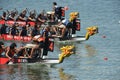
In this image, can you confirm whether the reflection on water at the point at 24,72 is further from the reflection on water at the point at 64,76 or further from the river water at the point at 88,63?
the reflection on water at the point at 64,76

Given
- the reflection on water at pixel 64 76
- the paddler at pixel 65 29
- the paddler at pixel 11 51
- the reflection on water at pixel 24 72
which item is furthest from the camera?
the paddler at pixel 65 29

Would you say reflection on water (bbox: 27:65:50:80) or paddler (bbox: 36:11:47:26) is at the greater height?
reflection on water (bbox: 27:65:50:80)

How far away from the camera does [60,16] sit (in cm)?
6331

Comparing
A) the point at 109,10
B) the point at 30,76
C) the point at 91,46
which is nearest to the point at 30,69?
the point at 30,76

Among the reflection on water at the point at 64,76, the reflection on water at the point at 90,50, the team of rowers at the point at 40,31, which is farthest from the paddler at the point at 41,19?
the reflection on water at the point at 64,76

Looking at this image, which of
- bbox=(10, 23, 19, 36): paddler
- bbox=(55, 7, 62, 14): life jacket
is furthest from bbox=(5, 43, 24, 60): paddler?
bbox=(55, 7, 62, 14): life jacket

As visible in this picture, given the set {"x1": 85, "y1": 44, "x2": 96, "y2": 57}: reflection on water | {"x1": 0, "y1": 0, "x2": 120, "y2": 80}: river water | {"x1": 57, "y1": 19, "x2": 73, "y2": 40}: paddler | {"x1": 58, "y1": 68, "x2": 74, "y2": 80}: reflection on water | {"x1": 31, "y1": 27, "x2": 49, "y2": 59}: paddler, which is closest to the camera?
{"x1": 58, "y1": 68, "x2": 74, "y2": 80}: reflection on water

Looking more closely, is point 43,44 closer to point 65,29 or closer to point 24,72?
point 24,72

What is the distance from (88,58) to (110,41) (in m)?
8.69

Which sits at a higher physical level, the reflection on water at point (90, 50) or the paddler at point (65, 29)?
the paddler at point (65, 29)

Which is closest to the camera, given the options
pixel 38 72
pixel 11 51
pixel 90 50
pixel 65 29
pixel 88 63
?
pixel 38 72

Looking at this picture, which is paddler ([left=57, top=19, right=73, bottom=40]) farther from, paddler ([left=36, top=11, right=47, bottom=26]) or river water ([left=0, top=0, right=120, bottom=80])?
paddler ([left=36, top=11, right=47, bottom=26])

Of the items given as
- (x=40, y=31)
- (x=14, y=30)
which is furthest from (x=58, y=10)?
(x=14, y=30)

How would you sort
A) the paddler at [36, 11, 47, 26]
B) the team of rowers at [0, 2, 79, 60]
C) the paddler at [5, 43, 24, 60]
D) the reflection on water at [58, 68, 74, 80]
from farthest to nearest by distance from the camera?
the paddler at [36, 11, 47, 26], the team of rowers at [0, 2, 79, 60], the paddler at [5, 43, 24, 60], the reflection on water at [58, 68, 74, 80]
